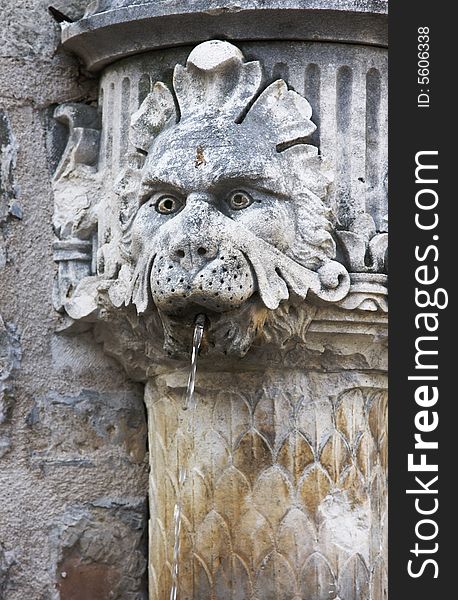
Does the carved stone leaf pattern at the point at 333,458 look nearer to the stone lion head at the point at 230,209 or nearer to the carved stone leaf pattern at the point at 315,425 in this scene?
the carved stone leaf pattern at the point at 315,425

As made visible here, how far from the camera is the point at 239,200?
10.2ft

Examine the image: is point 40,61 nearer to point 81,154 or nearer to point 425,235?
point 81,154

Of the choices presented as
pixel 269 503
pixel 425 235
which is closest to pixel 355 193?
pixel 425 235

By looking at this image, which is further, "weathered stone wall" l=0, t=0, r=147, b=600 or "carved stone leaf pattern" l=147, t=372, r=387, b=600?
"weathered stone wall" l=0, t=0, r=147, b=600

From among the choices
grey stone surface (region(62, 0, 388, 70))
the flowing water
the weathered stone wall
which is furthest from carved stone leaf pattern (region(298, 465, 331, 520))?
grey stone surface (region(62, 0, 388, 70))

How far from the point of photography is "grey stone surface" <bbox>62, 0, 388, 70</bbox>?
313 centimetres

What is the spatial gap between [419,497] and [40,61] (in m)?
1.17

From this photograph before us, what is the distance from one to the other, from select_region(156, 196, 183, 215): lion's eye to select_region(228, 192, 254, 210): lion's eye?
102 mm

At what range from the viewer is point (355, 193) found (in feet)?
10.5

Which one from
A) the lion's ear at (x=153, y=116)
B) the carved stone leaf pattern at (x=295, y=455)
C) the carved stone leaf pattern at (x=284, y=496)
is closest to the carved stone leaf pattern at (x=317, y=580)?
the carved stone leaf pattern at (x=284, y=496)

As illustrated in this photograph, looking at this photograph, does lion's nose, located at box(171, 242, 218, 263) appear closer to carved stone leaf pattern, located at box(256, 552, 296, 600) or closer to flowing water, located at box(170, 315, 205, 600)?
flowing water, located at box(170, 315, 205, 600)

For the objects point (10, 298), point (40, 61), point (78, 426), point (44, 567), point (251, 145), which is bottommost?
point (44, 567)

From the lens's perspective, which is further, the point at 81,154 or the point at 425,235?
the point at 81,154

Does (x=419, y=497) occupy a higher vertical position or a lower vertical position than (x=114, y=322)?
lower
